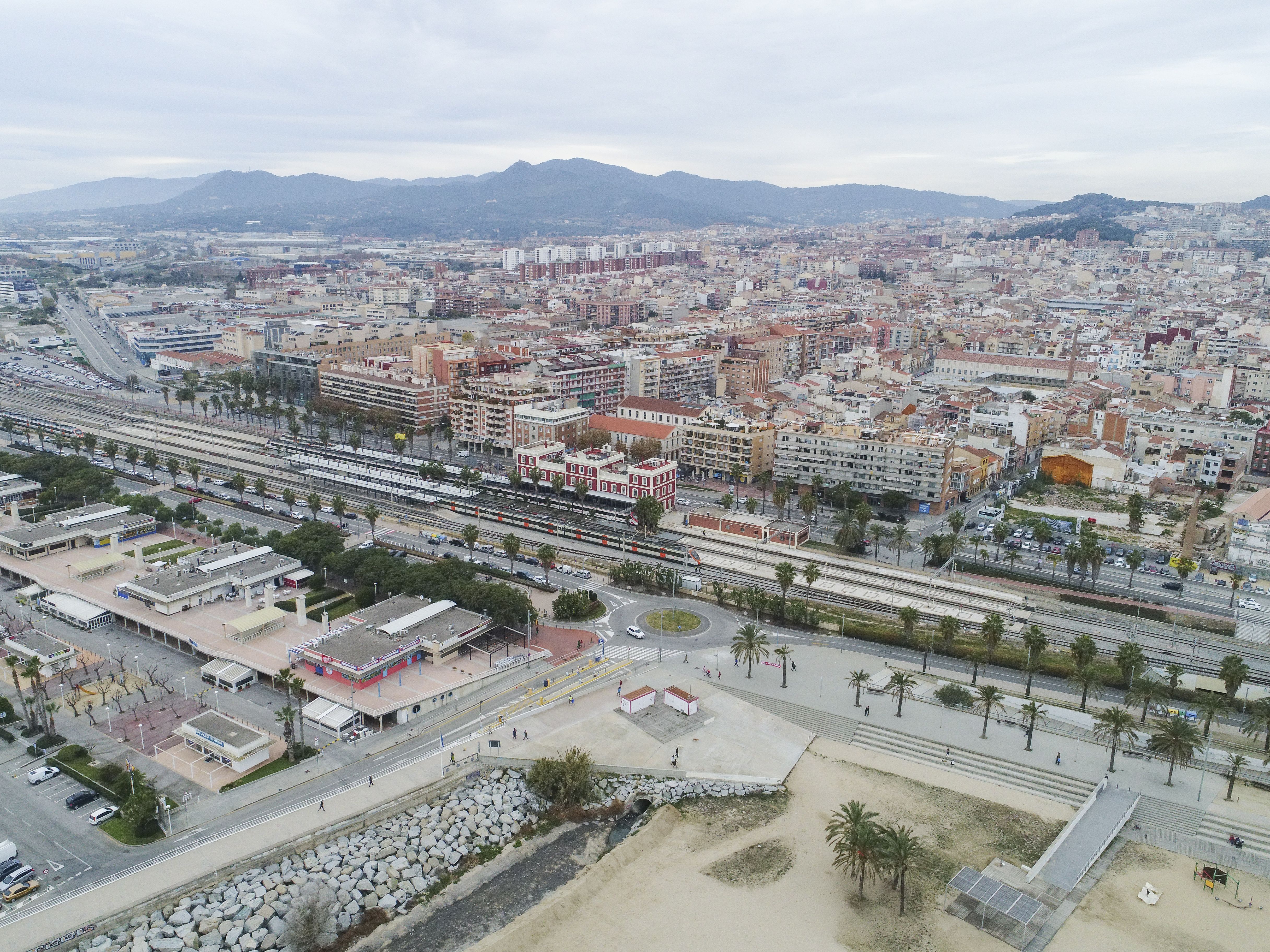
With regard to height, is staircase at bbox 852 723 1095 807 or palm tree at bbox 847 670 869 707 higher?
palm tree at bbox 847 670 869 707

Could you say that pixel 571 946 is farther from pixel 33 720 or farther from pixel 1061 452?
pixel 1061 452

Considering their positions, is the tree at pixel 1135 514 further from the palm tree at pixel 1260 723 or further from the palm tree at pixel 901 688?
the palm tree at pixel 901 688

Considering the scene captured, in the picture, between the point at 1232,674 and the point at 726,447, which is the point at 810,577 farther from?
the point at 726,447

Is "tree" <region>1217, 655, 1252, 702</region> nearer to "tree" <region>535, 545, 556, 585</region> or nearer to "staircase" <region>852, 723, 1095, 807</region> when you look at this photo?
"staircase" <region>852, 723, 1095, 807</region>

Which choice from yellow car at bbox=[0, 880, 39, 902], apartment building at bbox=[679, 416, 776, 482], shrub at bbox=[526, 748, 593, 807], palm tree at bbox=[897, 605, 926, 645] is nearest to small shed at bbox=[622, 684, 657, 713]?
shrub at bbox=[526, 748, 593, 807]

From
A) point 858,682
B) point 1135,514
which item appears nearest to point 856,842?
point 858,682
